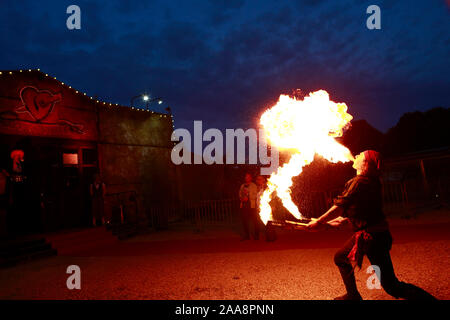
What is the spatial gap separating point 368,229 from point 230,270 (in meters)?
3.57

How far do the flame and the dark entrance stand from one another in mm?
9217

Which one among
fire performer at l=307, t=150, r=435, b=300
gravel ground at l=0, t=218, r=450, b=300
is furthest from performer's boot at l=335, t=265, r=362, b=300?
gravel ground at l=0, t=218, r=450, b=300

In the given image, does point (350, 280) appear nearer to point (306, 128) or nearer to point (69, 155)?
point (306, 128)

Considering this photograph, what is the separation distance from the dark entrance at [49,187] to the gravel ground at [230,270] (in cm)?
321

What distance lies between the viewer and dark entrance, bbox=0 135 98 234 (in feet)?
37.4

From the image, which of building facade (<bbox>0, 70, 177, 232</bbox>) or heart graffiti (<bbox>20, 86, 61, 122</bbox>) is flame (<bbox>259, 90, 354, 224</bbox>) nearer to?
building facade (<bbox>0, 70, 177, 232</bbox>)

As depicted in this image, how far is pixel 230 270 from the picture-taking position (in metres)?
6.64

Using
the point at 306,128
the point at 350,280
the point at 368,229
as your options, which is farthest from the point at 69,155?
the point at 368,229

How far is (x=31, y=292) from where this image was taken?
6.00m

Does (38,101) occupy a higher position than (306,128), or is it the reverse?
(38,101)

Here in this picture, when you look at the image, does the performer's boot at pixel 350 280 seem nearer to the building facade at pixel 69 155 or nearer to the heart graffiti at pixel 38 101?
the building facade at pixel 69 155
